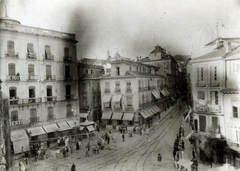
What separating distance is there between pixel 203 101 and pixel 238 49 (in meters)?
2.17

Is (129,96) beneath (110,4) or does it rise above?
beneath

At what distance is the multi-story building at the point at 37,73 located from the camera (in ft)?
22.9

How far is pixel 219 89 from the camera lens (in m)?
6.62

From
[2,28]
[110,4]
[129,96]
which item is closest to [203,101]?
[129,96]

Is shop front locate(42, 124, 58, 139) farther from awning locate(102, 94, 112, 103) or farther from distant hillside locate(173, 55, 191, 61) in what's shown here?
distant hillside locate(173, 55, 191, 61)

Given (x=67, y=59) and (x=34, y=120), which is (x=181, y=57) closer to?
(x=67, y=59)

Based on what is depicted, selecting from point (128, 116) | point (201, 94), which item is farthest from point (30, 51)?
point (201, 94)

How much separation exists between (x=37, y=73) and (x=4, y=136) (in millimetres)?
2603

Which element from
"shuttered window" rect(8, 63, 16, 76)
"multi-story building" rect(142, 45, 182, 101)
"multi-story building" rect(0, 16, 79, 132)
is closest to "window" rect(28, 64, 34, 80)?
"multi-story building" rect(0, 16, 79, 132)

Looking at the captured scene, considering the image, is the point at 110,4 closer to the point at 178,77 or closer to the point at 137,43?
the point at 137,43

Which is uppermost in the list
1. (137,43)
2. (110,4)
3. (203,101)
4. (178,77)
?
(110,4)

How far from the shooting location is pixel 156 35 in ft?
22.8

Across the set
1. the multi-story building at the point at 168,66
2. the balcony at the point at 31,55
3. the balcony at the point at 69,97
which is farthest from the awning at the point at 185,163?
the balcony at the point at 31,55

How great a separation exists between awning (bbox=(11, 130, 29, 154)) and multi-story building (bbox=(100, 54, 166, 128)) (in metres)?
3.12
